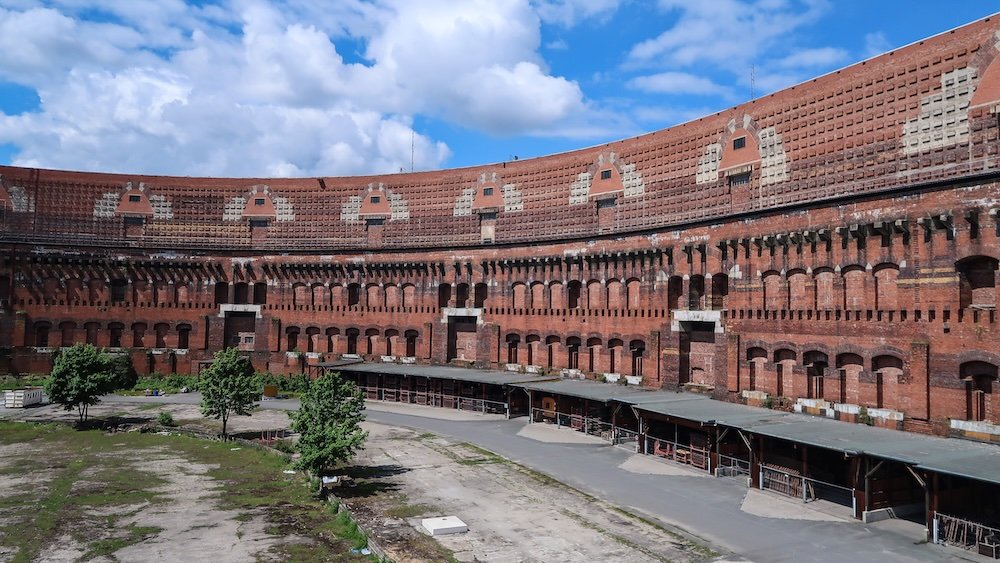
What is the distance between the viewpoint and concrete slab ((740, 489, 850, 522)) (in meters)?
22.6

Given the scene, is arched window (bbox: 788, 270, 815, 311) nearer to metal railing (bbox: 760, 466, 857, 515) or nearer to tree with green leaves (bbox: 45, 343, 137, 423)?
metal railing (bbox: 760, 466, 857, 515)

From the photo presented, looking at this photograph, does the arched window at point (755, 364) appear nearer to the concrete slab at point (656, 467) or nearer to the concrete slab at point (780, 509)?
the concrete slab at point (656, 467)

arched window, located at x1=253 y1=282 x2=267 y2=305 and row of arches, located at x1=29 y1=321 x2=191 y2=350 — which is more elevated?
arched window, located at x1=253 y1=282 x2=267 y2=305

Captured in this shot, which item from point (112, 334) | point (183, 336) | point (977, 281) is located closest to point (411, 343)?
point (183, 336)

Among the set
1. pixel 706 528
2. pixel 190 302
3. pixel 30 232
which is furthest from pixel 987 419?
pixel 30 232

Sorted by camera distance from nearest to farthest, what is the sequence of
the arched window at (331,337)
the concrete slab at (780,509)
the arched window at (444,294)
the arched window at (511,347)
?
the concrete slab at (780,509) < the arched window at (511,347) < the arched window at (444,294) < the arched window at (331,337)

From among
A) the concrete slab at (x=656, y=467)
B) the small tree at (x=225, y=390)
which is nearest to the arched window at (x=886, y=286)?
the concrete slab at (x=656, y=467)

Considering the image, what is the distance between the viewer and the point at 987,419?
2462 cm

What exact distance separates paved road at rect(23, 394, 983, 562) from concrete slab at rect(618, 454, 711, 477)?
1.69 ft

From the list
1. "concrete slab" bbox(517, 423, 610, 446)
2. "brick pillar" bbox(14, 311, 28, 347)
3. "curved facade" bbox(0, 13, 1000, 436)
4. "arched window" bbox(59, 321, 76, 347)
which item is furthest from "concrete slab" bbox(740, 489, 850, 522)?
"brick pillar" bbox(14, 311, 28, 347)

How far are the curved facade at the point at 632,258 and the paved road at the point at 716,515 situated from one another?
7.15 metres

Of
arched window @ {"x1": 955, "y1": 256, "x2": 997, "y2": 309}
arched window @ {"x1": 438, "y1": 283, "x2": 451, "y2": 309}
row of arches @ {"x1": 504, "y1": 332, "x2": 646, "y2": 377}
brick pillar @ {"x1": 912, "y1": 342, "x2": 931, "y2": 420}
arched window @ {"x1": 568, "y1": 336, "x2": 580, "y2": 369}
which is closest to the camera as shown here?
arched window @ {"x1": 955, "y1": 256, "x2": 997, "y2": 309}

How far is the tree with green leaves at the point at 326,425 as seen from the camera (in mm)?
25375

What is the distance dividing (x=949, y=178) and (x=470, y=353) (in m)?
33.6
